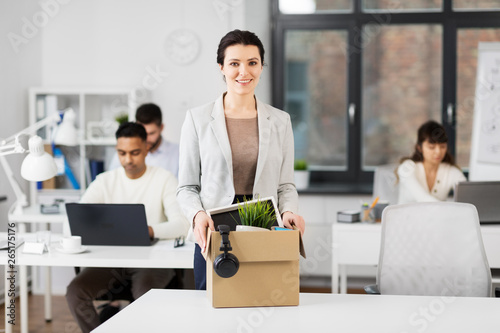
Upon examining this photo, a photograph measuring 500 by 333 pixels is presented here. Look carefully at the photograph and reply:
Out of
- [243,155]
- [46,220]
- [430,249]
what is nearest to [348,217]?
[430,249]

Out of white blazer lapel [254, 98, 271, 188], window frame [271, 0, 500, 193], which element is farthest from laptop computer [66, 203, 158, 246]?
window frame [271, 0, 500, 193]

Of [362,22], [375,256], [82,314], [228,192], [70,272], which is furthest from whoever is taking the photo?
[362,22]

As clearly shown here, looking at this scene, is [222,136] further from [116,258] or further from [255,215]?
[116,258]

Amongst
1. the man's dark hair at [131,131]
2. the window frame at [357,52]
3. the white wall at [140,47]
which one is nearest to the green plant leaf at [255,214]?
the man's dark hair at [131,131]

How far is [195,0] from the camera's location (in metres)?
4.64

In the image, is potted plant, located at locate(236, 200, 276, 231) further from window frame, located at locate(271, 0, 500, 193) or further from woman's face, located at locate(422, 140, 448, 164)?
window frame, located at locate(271, 0, 500, 193)

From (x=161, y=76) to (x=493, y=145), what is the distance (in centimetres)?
259

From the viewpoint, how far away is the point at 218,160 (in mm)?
2090

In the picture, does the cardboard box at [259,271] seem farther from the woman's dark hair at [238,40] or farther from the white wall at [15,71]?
the white wall at [15,71]

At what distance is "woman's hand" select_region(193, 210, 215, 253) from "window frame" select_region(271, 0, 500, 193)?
3.22 metres

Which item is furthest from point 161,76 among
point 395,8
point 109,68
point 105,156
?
point 395,8

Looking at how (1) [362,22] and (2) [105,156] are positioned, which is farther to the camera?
(1) [362,22]

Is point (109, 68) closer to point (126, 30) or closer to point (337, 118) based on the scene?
point (126, 30)

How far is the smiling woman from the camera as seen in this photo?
Result: 6.74ft
